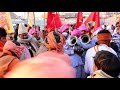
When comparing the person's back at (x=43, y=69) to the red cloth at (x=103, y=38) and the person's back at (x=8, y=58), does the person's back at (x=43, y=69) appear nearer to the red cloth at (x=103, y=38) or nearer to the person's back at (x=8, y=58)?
the person's back at (x=8, y=58)

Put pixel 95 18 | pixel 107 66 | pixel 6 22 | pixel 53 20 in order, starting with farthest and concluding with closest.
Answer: pixel 53 20
pixel 95 18
pixel 6 22
pixel 107 66

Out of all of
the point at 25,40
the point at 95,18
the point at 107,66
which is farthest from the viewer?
the point at 95,18

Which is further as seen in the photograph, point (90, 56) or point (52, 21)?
point (52, 21)

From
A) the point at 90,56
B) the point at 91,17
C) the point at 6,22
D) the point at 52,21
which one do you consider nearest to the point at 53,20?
the point at 52,21

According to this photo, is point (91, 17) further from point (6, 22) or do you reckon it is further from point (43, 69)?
point (43, 69)

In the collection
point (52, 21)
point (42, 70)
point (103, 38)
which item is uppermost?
point (52, 21)

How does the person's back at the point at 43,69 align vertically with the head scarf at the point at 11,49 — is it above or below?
below

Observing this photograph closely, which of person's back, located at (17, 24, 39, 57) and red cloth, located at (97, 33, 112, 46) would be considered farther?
person's back, located at (17, 24, 39, 57)

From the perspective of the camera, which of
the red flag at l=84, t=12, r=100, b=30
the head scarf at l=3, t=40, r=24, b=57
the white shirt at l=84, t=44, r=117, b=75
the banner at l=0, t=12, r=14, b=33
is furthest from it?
the red flag at l=84, t=12, r=100, b=30

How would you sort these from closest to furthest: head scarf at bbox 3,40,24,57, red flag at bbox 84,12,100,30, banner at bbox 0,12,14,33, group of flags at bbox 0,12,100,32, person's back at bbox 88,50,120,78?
person's back at bbox 88,50,120,78 < head scarf at bbox 3,40,24,57 < banner at bbox 0,12,14,33 < group of flags at bbox 0,12,100,32 < red flag at bbox 84,12,100,30

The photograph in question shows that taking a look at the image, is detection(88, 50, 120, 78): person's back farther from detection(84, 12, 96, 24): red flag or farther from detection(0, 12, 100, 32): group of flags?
detection(84, 12, 96, 24): red flag

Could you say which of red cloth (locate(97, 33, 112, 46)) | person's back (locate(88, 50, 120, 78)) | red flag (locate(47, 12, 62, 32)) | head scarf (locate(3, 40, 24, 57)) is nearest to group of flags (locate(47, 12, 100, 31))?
red flag (locate(47, 12, 62, 32))

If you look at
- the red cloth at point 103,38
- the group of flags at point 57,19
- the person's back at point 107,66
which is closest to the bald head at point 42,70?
the red cloth at point 103,38

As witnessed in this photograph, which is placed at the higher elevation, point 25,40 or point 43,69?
point 25,40
